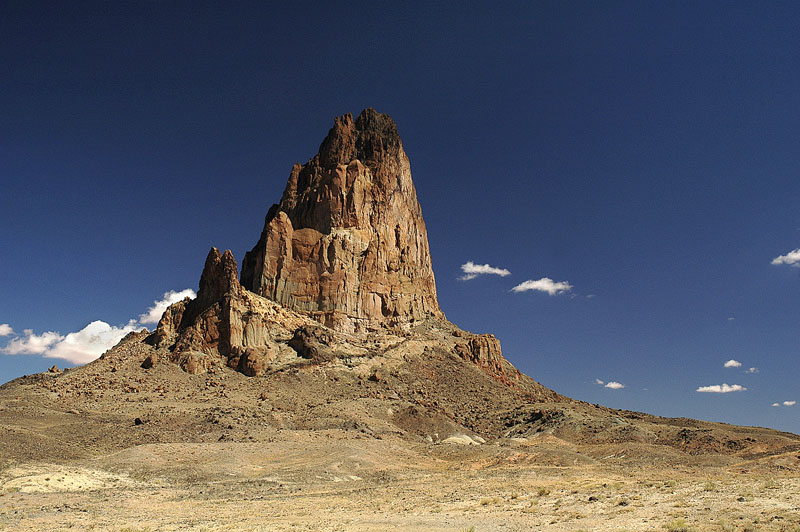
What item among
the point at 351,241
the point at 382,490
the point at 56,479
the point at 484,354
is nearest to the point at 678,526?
the point at 382,490

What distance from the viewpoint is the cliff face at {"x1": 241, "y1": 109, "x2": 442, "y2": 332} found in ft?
308

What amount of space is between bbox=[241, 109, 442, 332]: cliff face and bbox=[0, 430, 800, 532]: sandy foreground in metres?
41.6

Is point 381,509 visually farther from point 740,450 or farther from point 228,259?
point 228,259

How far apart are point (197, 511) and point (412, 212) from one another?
94.8 m

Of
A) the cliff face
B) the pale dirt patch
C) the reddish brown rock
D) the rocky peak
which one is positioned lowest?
the pale dirt patch

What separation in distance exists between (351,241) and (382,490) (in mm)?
69366

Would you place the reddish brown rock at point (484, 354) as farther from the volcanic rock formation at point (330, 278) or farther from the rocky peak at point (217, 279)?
the rocky peak at point (217, 279)

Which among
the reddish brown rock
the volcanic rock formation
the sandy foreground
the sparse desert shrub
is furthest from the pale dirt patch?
the reddish brown rock

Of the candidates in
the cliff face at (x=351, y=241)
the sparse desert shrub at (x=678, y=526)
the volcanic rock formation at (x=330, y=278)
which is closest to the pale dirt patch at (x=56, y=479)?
the sparse desert shrub at (x=678, y=526)

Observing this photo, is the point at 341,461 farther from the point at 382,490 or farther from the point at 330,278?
the point at 330,278

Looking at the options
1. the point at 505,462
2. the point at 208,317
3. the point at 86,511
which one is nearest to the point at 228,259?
the point at 208,317

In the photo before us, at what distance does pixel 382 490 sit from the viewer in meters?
32.3

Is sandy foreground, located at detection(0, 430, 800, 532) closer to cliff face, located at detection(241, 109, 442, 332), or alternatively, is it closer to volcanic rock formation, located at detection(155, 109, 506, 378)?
volcanic rock formation, located at detection(155, 109, 506, 378)

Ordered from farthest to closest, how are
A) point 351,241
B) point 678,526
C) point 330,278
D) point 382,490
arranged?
point 351,241, point 330,278, point 382,490, point 678,526
